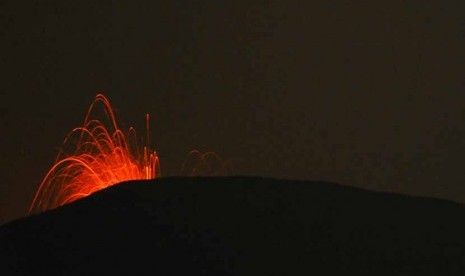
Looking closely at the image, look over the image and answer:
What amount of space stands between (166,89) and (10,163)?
72cm

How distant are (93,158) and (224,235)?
7.95 ft

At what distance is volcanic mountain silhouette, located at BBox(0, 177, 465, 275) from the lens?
0.89 m

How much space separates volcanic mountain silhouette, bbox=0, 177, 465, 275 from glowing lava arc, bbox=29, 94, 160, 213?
7.04ft

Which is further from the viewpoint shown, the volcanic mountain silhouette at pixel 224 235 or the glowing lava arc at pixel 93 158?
the glowing lava arc at pixel 93 158

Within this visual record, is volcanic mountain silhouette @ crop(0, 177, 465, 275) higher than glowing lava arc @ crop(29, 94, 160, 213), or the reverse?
volcanic mountain silhouette @ crop(0, 177, 465, 275)

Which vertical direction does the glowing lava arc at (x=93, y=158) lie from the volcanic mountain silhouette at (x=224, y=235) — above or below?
below

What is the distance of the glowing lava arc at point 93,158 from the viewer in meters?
3.22

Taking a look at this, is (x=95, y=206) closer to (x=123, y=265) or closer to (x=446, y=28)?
(x=123, y=265)

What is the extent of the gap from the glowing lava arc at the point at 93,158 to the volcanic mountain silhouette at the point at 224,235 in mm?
2145

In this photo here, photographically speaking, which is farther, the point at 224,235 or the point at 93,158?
the point at 93,158

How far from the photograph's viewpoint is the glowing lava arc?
3.22m

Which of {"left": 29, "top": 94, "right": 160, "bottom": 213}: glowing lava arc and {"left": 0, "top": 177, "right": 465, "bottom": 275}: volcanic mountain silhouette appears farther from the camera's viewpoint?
{"left": 29, "top": 94, "right": 160, "bottom": 213}: glowing lava arc

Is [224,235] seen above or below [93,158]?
above

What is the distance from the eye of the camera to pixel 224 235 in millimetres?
931
